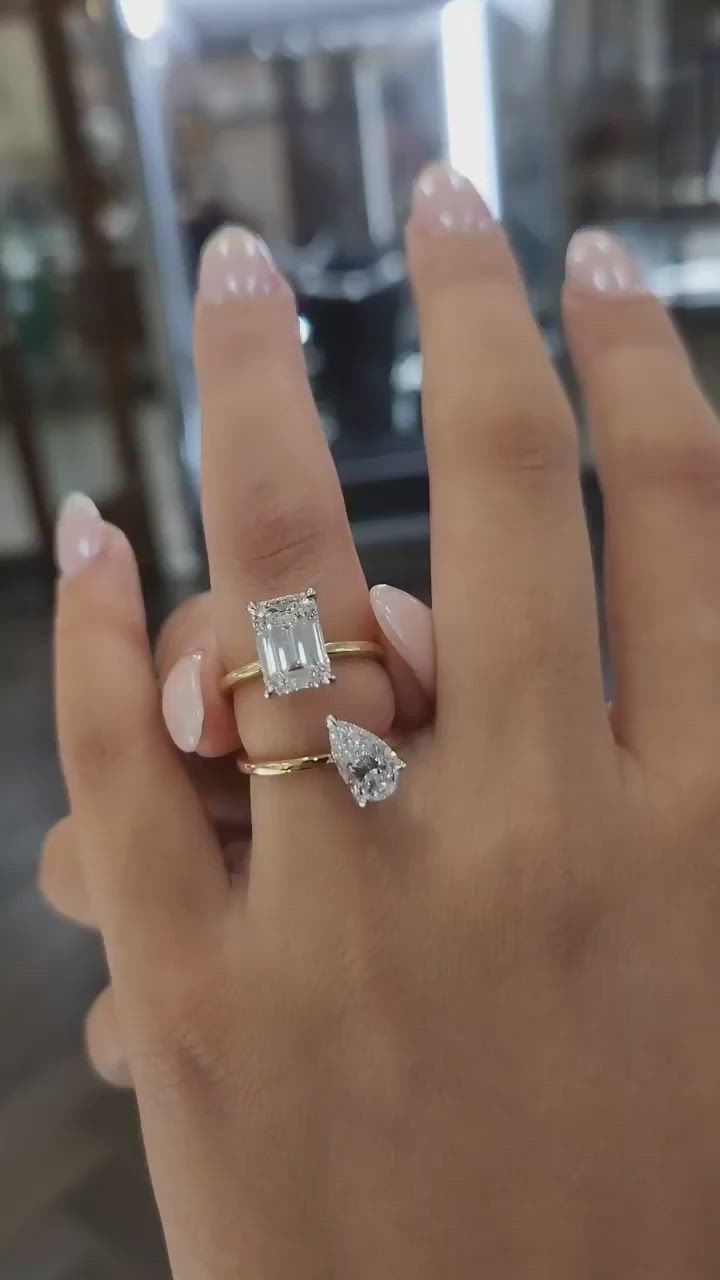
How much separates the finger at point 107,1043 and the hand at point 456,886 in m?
0.13

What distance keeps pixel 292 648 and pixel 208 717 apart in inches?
2.3

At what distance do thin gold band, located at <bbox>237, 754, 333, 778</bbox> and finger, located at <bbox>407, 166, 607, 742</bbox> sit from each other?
0.05 metres

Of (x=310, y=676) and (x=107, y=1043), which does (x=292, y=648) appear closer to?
(x=310, y=676)

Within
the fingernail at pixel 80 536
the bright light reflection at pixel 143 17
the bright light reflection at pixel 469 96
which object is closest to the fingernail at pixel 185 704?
the fingernail at pixel 80 536

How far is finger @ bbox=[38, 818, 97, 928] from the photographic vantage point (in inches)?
21.7

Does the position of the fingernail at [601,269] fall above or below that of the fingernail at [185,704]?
above

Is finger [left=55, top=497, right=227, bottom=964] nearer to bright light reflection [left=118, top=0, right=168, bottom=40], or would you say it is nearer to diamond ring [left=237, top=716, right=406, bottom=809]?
diamond ring [left=237, top=716, right=406, bottom=809]

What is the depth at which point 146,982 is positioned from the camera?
41cm

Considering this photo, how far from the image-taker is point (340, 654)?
1.29 ft

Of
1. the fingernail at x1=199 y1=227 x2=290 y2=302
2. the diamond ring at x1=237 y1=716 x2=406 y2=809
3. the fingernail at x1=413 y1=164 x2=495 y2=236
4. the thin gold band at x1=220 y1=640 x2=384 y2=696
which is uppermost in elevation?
the fingernail at x1=413 y1=164 x2=495 y2=236

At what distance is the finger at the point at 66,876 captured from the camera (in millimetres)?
552

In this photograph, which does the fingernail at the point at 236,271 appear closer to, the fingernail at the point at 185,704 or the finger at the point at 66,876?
the fingernail at the point at 185,704

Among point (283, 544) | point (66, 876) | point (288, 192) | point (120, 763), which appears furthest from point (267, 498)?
point (288, 192)

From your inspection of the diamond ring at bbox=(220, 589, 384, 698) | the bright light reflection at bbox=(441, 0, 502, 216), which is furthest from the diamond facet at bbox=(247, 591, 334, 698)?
the bright light reflection at bbox=(441, 0, 502, 216)
